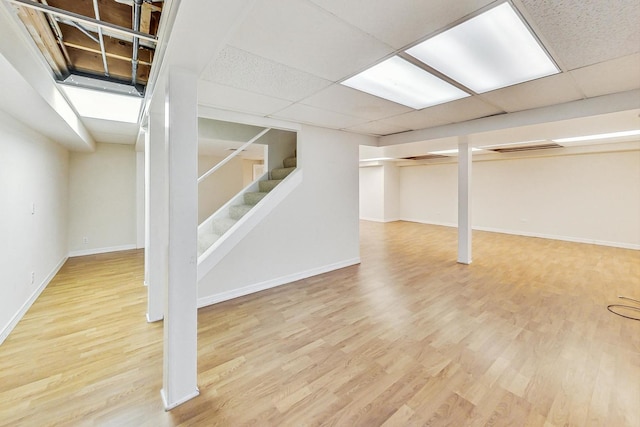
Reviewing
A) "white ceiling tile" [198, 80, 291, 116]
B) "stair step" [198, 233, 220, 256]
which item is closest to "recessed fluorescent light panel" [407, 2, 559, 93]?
"white ceiling tile" [198, 80, 291, 116]

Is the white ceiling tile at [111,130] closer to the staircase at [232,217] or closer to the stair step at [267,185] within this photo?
the staircase at [232,217]

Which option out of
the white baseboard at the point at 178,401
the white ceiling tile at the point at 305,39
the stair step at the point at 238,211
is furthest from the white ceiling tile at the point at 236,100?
the white baseboard at the point at 178,401

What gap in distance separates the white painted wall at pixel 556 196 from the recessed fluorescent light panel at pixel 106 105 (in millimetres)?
8823

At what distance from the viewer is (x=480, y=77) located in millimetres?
2309

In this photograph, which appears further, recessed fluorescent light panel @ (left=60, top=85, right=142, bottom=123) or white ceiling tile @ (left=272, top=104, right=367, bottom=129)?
white ceiling tile @ (left=272, top=104, right=367, bottom=129)

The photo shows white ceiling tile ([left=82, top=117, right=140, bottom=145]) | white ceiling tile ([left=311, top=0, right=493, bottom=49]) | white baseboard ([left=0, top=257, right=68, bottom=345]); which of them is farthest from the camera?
white ceiling tile ([left=82, top=117, right=140, bottom=145])

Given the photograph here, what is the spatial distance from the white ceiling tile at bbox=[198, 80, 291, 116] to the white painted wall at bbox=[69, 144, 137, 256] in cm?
395

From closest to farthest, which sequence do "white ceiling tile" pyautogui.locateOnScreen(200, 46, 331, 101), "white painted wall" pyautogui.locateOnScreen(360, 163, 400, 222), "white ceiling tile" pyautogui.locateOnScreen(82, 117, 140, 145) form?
1. "white ceiling tile" pyautogui.locateOnScreen(200, 46, 331, 101)
2. "white ceiling tile" pyautogui.locateOnScreen(82, 117, 140, 145)
3. "white painted wall" pyautogui.locateOnScreen(360, 163, 400, 222)

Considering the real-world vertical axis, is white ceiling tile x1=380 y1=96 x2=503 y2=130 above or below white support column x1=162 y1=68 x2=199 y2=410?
above

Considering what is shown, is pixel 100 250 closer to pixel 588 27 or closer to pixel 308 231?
pixel 308 231

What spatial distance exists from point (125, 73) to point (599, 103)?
4.78m

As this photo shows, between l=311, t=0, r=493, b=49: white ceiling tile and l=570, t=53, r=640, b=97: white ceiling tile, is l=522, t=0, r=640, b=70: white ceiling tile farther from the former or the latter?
l=311, t=0, r=493, b=49: white ceiling tile

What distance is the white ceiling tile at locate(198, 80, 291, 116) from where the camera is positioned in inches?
99.3

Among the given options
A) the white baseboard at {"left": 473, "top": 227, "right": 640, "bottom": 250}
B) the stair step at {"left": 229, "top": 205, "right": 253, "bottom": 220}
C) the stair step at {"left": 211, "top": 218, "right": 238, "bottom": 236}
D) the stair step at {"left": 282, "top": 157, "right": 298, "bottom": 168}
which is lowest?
the white baseboard at {"left": 473, "top": 227, "right": 640, "bottom": 250}
